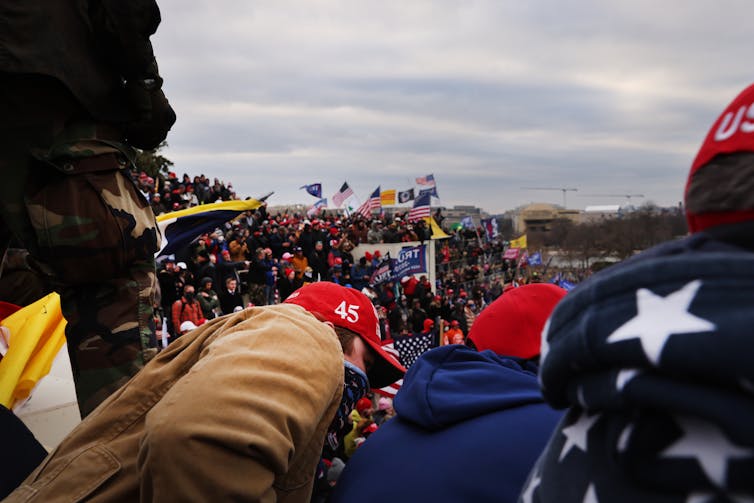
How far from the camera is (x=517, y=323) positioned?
2559 mm

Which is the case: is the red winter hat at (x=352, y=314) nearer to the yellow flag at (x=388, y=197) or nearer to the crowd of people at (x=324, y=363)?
the crowd of people at (x=324, y=363)

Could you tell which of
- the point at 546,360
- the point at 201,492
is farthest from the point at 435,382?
the point at 546,360

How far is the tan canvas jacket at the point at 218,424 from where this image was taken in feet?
4.45

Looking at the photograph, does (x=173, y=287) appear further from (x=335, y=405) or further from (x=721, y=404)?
(x=721, y=404)

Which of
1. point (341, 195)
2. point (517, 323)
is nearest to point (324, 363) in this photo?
point (517, 323)

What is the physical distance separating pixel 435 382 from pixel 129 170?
65.1 inches

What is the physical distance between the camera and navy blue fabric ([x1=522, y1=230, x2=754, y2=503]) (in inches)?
32.7

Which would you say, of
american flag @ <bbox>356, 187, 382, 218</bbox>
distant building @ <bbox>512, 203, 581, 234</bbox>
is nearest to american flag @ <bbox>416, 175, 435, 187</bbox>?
american flag @ <bbox>356, 187, 382, 218</bbox>

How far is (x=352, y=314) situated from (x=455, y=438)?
89 cm

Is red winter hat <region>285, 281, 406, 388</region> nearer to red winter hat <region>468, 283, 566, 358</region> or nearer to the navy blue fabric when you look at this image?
red winter hat <region>468, 283, 566, 358</region>

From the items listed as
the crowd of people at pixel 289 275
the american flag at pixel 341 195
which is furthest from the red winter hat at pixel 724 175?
the american flag at pixel 341 195

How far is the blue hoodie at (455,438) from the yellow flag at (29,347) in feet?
5.61

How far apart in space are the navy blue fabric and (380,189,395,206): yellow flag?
32641mm

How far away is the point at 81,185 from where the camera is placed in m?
2.60
